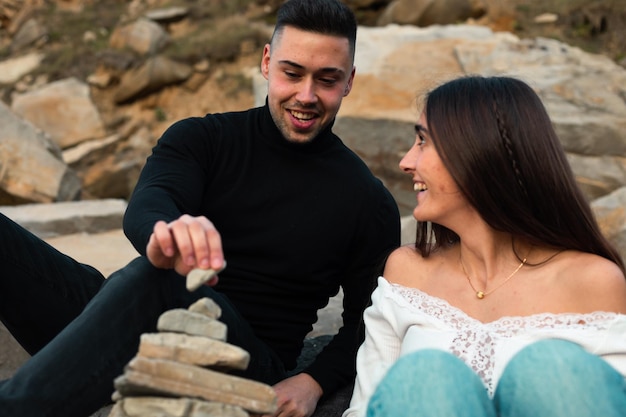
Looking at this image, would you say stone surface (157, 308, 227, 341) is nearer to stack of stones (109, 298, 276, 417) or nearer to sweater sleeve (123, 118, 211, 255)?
stack of stones (109, 298, 276, 417)

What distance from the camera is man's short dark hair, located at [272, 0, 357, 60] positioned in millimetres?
3449

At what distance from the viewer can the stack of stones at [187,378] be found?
2.01 m

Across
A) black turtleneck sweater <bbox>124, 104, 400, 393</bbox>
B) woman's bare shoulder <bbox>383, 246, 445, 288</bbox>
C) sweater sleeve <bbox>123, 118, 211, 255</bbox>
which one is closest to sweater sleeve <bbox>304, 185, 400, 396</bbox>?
black turtleneck sweater <bbox>124, 104, 400, 393</bbox>

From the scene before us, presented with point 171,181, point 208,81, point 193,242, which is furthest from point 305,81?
point 208,81

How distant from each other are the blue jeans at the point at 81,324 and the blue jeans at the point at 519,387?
76 cm

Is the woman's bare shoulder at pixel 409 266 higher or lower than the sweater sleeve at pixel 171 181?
lower

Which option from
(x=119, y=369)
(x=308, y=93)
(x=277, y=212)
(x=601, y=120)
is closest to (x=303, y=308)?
(x=277, y=212)

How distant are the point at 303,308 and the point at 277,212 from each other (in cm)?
39

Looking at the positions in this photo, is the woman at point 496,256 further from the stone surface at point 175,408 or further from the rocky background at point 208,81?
the rocky background at point 208,81

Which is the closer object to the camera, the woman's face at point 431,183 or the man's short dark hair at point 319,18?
the woman's face at point 431,183

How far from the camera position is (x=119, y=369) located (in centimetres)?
248

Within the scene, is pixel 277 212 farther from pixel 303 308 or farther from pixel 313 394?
pixel 313 394

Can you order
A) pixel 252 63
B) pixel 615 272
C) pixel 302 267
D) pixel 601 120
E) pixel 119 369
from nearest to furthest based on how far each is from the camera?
pixel 119 369 < pixel 615 272 < pixel 302 267 < pixel 601 120 < pixel 252 63

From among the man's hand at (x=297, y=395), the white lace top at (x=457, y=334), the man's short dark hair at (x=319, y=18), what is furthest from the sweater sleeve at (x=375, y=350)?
the man's short dark hair at (x=319, y=18)
